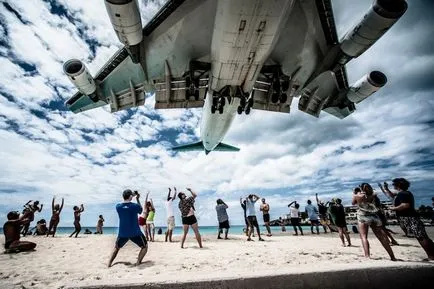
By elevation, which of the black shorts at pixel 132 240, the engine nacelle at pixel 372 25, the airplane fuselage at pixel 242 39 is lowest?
the black shorts at pixel 132 240

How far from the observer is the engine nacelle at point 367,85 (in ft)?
28.0

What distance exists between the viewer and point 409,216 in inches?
197

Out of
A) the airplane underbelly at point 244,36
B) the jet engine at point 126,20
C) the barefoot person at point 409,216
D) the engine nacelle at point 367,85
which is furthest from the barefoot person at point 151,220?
the engine nacelle at point 367,85

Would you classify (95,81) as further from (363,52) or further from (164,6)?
(363,52)

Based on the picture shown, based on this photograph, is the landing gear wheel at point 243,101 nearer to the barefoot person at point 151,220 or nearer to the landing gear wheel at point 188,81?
the landing gear wheel at point 188,81

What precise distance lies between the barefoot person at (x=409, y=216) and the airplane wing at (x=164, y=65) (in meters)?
7.56

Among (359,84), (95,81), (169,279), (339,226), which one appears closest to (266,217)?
(339,226)

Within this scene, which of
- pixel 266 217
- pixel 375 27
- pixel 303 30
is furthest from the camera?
pixel 266 217

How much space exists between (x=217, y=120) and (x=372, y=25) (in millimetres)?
6423

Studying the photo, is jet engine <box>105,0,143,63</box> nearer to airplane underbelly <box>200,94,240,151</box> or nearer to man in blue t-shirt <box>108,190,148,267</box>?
airplane underbelly <box>200,94,240,151</box>

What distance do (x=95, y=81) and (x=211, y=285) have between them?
9.50m

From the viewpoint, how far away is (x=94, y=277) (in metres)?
4.68

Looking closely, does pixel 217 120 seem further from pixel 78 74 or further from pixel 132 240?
pixel 132 240

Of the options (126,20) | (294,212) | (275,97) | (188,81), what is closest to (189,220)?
(188,81)
